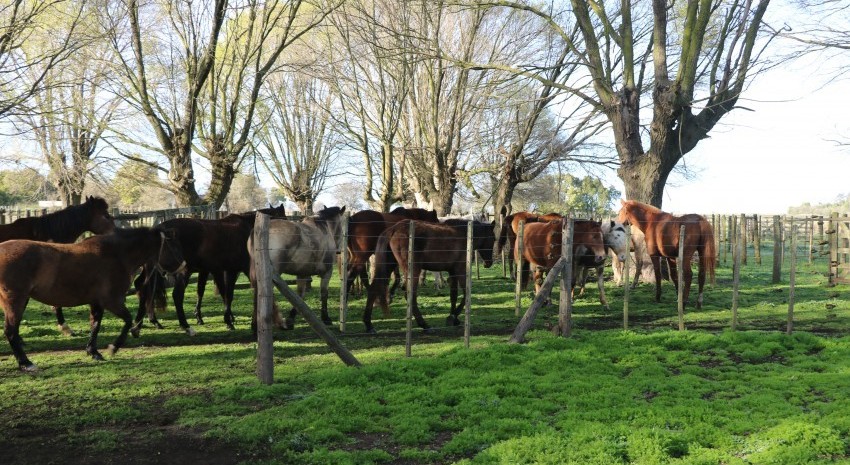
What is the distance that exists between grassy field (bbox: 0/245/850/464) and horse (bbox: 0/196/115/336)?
4.74 ft

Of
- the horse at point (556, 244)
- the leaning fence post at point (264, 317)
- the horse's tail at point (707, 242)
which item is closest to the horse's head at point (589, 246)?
the horse at point (556, 244)

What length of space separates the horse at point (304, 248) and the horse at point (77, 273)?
227cm

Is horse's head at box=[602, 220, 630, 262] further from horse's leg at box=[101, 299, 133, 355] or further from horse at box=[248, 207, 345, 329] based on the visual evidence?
horse's leg at box=[101, 299, 133, 355]

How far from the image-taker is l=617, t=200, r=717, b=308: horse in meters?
13.8

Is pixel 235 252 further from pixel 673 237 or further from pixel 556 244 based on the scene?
pixel 673 237

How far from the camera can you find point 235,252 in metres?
11.7

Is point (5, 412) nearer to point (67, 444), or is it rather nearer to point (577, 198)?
point (67, 444)

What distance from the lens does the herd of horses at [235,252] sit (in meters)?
8.06

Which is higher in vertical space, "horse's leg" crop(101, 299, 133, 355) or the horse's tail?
the horse's tail

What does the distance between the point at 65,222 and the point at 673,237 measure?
11.6 metres

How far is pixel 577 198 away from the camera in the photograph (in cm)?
7431

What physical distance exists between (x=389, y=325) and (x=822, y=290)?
11.9 meters

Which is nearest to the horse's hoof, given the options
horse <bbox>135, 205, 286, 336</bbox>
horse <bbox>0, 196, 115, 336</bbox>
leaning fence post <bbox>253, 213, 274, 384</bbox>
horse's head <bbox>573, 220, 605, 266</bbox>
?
horse <bbox>0, 196, 115, 336</bbox>

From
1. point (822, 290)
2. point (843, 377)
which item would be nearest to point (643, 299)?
point (822, 290)
